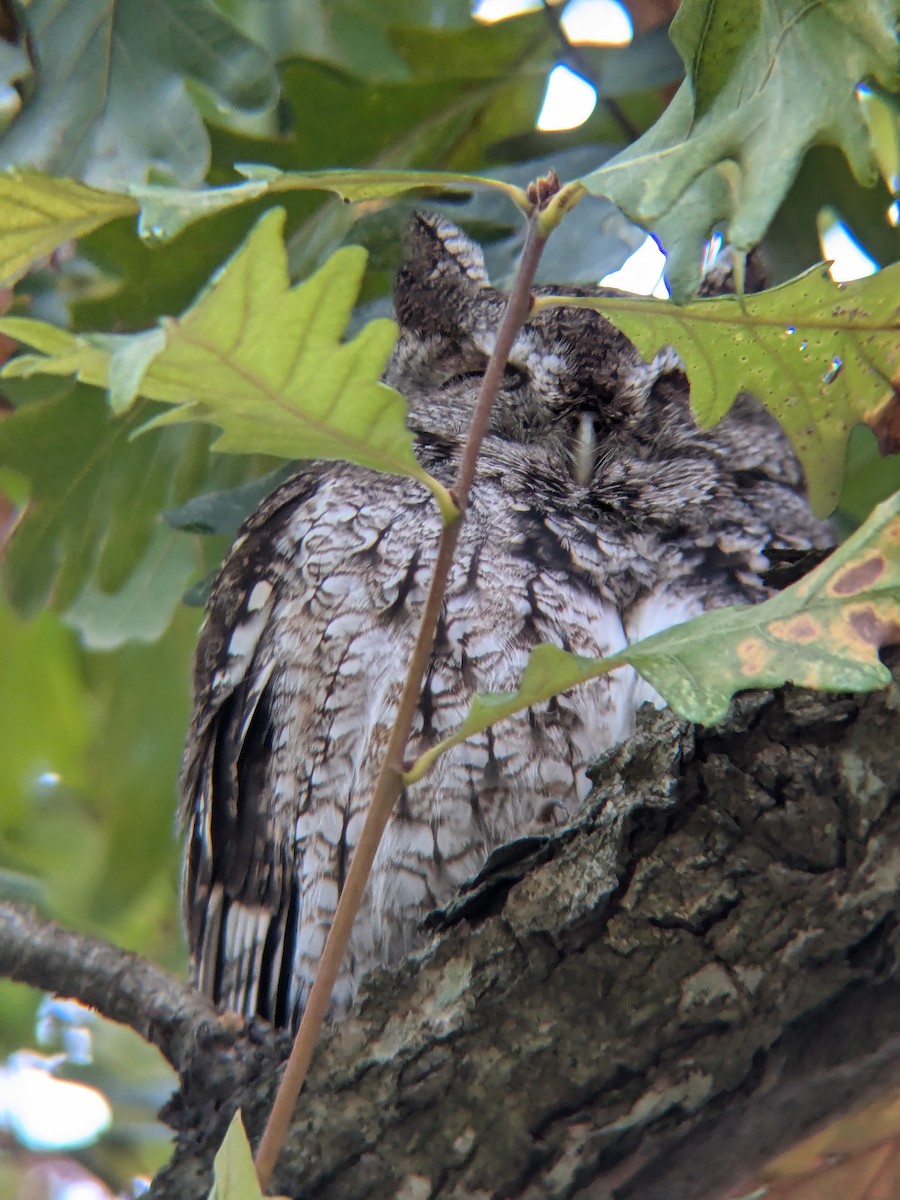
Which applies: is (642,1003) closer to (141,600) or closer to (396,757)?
(396,757)

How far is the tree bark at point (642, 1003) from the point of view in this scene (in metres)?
1.03

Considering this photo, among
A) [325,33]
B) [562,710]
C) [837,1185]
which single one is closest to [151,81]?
[325,33]

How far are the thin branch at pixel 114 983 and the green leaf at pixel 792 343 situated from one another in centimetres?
69

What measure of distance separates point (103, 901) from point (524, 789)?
113 centimetres

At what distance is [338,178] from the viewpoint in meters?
0.96

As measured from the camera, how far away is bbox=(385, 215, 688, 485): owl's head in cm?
186

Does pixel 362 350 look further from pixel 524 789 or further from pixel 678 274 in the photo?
pixel 524 789

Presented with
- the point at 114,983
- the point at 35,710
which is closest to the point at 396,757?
the point at 114,983

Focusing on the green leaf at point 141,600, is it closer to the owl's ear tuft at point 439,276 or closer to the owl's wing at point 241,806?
the owl's wing at point 241,806

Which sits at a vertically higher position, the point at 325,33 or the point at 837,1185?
the point at 325,33

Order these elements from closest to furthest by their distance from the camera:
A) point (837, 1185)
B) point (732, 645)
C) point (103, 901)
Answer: point (732, 645)
point (837, 1185)
point (103, 901)

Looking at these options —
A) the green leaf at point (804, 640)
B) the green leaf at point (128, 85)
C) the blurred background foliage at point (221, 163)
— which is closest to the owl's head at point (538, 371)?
the blurred background foliage at point (221, 163)

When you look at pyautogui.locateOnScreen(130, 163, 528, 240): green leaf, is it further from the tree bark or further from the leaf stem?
the tree bark

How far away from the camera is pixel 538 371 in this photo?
1889 mm
